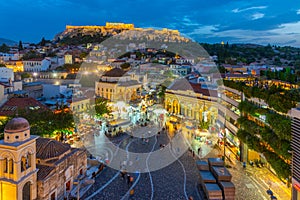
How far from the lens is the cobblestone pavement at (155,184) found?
14625 mm

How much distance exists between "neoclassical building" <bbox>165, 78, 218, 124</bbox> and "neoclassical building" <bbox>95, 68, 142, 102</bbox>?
6184mm

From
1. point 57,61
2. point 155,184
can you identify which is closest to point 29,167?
point 155,184

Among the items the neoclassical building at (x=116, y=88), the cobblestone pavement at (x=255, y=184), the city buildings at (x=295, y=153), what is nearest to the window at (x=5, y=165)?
the cobblestone pavement at (x=255, y=184)

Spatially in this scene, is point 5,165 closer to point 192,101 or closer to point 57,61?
point 192,101

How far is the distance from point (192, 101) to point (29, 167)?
25.8 metres

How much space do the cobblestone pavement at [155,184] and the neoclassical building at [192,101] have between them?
12.4m

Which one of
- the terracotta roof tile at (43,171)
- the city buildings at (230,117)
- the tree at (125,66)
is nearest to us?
the terracotta roof tile at (43,171)

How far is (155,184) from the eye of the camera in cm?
1609

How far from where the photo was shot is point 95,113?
2988cm

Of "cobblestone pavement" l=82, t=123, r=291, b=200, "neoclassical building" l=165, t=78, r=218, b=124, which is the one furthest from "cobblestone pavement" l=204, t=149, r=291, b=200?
"neoclassical building" l=165, t=78, r=218, b=124

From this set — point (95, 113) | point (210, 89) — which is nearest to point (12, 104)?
point (95, 113)

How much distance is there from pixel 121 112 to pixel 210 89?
12.1m

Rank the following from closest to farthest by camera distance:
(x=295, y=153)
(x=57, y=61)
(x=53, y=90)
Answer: (x=295, y=153) → (x=53, y=90) → (x=57, y=61)

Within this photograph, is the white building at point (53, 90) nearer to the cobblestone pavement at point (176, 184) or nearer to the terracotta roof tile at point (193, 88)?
the terracotta roof tile at point (193, 88)
